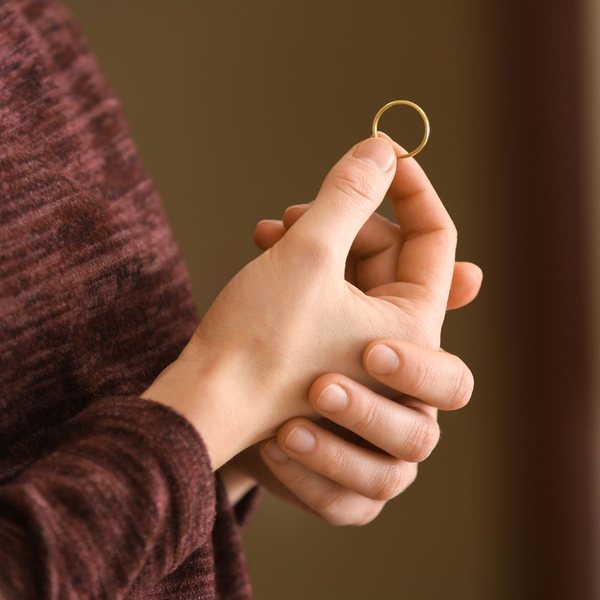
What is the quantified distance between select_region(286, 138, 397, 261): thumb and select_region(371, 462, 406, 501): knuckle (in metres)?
0.18

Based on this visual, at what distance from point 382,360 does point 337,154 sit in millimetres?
681

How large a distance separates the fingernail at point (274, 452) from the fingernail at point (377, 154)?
217 mm

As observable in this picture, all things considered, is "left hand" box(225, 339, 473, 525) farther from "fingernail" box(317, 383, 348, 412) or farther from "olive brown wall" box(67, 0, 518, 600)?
"olive brown wall" box(67, 0, 518, 600)

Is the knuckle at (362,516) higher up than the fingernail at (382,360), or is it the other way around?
the fingernail at (382,360)

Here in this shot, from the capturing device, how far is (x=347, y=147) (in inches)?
41.6

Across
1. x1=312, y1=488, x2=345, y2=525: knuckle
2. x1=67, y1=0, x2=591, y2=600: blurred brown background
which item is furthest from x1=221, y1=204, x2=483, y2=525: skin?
x1=67, y1=0, x2=591, y2=600: blurred brown background

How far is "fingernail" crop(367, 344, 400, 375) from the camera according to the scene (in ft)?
1.46

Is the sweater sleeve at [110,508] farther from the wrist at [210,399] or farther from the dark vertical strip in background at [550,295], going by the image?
the dark vertical strip in background at [550,295]

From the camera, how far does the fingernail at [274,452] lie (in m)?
0.48

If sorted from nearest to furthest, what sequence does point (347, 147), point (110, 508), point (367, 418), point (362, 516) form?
point (110, 508) < point (367, 418) < point (362, 516) < point (347, 147)

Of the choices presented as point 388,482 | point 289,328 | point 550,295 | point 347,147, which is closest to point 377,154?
point 289,328

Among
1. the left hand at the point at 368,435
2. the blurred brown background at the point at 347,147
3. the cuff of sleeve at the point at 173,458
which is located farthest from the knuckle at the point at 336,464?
the blurred brown background at the point at 347,147

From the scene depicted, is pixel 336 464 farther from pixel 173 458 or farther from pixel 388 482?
pixel 173 458

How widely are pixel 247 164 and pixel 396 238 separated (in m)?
0.59
